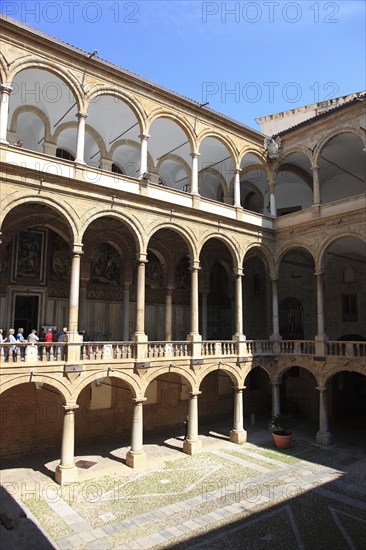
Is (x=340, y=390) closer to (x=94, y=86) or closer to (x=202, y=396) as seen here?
(x=202, y=396)

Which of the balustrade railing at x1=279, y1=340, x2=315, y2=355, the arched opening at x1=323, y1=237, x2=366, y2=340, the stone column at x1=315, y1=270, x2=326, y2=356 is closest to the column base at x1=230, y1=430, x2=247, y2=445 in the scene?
the balustrade railing at x1=279, y1=340, x2=315, y2=355

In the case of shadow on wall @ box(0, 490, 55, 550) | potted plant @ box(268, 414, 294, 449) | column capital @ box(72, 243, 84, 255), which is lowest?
shadow on wall @ box(0, 490, 55, 550)

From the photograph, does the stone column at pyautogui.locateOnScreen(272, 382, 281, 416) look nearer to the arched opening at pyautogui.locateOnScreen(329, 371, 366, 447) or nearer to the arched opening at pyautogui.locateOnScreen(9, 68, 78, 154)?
the arched opening at pyautogui.locateOnScreen(329, 371, 366, 447)

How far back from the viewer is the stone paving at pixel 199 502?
34.7 ft

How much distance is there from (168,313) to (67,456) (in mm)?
9158

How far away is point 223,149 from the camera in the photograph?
2180 cm

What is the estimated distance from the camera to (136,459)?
51.7 feet

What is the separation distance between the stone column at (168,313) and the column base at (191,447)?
5.14 metres

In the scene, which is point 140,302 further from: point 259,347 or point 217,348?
point 259,347

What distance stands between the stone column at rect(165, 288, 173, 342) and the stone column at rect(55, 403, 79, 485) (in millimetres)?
7514

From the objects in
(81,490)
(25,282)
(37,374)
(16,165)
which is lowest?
(81,490)

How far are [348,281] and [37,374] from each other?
16.9 m

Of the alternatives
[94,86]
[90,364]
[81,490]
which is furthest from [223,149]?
[81,490]

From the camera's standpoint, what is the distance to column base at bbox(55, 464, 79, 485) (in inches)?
548
